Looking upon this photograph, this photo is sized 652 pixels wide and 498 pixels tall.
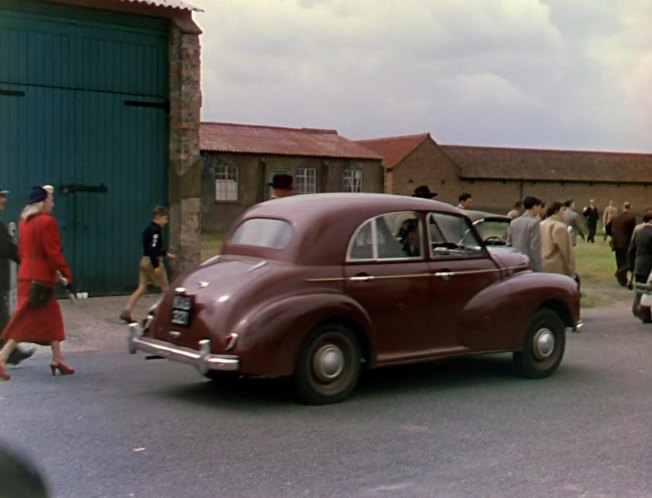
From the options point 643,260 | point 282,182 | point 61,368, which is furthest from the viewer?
point 643,260

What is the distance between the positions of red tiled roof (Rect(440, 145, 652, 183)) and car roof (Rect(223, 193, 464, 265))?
48.1 meters

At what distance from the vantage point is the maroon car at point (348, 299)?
761cm

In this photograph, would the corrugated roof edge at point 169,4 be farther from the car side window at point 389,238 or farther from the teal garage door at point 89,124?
the car side window at point 389,238

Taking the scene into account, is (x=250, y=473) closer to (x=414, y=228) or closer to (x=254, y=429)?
(x=254, y=429)

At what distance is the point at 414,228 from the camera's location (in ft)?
28.4

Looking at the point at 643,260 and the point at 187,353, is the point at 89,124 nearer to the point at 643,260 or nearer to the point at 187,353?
the point at 187,353

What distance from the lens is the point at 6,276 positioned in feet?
32.7

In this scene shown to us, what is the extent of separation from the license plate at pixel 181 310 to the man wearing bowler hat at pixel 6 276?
7.96 ft

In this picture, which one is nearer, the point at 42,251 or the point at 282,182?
the point at 42,251

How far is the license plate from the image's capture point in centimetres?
795

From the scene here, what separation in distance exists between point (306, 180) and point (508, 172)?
54.0 ft

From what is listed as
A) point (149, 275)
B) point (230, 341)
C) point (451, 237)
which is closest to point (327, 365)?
point (230, 341)

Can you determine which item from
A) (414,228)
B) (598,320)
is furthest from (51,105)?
(598,320)

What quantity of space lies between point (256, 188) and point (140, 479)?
41.0 m
